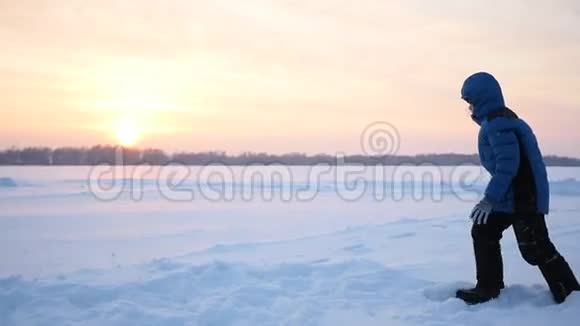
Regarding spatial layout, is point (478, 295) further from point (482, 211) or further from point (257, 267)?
point (257, 267)

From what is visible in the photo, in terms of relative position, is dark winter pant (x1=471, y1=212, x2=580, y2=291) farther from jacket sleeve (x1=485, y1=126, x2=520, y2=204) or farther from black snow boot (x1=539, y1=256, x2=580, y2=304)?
jacket sleeve (x1=485, y1=126, x2=520, y2=204)

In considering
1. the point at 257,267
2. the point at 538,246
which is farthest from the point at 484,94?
the point at 257,267

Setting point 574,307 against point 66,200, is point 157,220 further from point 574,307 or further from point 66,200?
point 574,307

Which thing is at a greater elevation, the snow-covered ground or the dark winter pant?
the dark winter pant

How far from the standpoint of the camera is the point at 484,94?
138 inches

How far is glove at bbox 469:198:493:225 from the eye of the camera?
3422 mm

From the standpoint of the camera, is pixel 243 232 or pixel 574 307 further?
pixel 243 232

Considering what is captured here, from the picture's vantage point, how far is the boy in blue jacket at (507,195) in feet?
10.9

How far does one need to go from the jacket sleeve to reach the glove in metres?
0.09

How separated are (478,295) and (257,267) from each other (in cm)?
199

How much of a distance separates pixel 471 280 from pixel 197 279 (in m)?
2.37

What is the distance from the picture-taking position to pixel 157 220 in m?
9.97

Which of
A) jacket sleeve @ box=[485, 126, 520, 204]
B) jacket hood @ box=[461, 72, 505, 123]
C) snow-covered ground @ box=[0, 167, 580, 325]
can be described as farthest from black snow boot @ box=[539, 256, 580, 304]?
jacket hood @ box=[461, 72, 505, 123]

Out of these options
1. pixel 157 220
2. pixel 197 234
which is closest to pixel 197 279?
pixel 197 234
